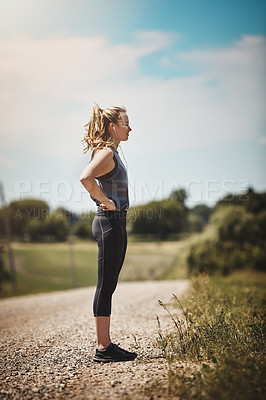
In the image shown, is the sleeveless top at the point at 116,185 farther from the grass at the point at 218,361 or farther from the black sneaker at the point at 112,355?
the black sneaker at the point at 112,355

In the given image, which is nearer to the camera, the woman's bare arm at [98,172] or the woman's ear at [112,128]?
the woman's bare arm at [98,172]

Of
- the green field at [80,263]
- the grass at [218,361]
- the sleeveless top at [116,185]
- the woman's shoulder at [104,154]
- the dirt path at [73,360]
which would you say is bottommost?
the green field at [80,263]

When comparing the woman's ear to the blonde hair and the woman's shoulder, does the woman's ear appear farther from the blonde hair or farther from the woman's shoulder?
the woman's shoulder

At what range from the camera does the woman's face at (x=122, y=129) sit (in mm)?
3123

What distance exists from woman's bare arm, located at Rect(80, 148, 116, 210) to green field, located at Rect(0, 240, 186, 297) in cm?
1288

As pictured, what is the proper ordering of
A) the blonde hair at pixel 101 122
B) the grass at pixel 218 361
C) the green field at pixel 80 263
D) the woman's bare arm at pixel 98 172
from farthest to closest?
the green field at pixel 80 263 < the blonde hair at pixel 101 122 < the woman's bare arm at pixel 98 172 < the grass at pixel 218 361

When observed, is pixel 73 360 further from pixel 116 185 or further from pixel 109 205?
pixel 116 185

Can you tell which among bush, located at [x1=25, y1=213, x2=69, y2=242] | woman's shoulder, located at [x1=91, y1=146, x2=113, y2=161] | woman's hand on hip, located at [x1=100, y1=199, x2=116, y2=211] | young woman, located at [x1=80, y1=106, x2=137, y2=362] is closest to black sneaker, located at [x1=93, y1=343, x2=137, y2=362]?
young woman, located at [x1=80, y1=106, x2=137, y2=362]

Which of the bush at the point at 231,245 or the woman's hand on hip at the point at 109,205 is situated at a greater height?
the woman's hand on hip at the point at 109,205

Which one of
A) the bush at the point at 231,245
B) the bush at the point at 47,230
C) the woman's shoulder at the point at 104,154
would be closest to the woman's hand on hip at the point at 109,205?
the woman's shoulder at the point at 104,154

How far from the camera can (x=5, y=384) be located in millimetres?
2773

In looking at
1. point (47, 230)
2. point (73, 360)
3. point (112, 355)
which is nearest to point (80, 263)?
point (47, 230)

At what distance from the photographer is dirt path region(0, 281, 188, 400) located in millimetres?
2561

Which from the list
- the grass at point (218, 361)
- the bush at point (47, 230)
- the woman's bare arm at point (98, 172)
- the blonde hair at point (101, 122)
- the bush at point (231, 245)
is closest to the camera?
the grass at point (218, 361)
